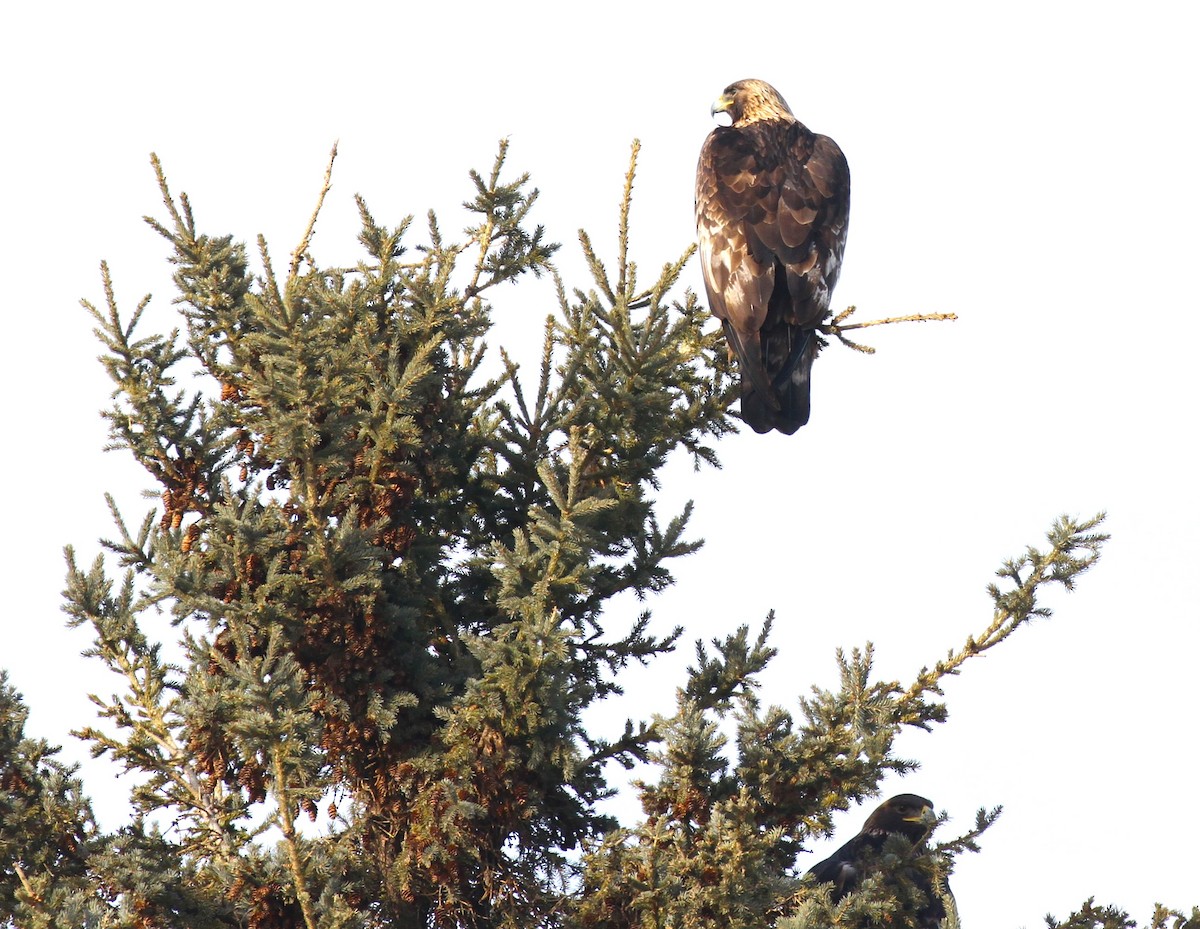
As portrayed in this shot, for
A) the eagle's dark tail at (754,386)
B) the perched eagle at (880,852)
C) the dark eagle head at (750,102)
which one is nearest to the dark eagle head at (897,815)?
the perched eagle at (880,852)

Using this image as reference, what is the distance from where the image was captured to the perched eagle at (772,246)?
6770 millimetres

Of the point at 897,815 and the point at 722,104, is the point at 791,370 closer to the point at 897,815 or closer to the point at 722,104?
the point at 897,815

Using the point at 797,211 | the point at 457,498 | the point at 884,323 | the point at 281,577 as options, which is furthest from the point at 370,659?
the point at 797,211

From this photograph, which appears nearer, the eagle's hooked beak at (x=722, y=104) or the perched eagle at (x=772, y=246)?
the perched eagle at (x=772, y=246)

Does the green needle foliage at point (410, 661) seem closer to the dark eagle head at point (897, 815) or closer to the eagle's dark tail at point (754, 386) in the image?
the eagle's dark tail at point (754, 386)

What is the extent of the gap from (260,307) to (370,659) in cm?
130

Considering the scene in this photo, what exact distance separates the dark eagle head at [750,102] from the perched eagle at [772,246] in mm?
988

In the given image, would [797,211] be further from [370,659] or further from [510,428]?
[370,659]

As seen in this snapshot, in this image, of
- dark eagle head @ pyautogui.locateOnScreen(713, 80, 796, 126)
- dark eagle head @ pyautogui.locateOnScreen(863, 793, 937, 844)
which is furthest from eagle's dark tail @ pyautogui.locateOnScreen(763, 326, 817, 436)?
dark eagle head @ pyautogui.locateOnScreen(713, 80, 796, 126)

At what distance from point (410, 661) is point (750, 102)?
259 inches

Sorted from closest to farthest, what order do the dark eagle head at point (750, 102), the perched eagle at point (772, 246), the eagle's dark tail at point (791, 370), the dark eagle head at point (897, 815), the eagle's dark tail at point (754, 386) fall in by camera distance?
the eagle's dark tail at point (754, 386) < the eagle's dark tail at point (791, 370) < the perched eagle at point (772, 246) < the dark eagle head at point (897, 815) < the dark eagle head at point (750, 102)

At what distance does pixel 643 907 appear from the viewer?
447 cm

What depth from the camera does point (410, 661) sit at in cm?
501

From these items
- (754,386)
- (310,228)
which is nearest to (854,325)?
(754,386)
